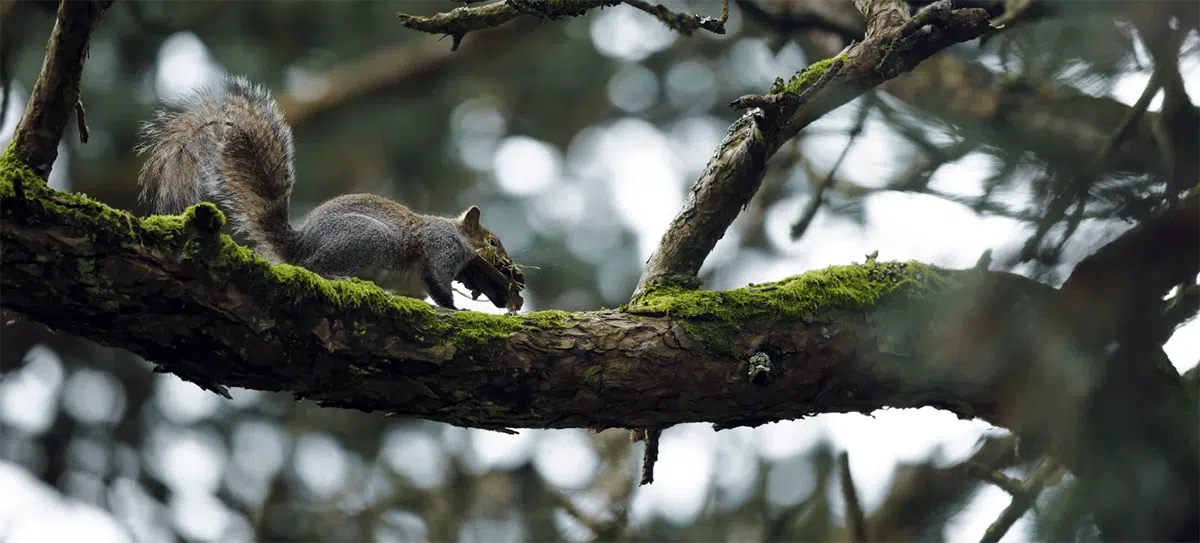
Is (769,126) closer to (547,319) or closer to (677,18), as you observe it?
(677,18)

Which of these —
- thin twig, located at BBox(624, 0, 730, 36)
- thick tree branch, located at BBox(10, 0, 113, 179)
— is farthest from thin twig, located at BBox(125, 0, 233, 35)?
thin twig, located at BBox(624, 0, 730, 36)

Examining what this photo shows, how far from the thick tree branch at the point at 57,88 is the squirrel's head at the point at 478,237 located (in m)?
2.14

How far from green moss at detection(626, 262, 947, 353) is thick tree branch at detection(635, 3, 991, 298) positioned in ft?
0.57

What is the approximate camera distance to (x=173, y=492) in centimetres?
552

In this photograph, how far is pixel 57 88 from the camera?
1892 mm

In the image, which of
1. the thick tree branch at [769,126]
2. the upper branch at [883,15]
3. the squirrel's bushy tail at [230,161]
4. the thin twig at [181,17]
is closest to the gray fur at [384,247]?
the squirrel's bushy tail at [230,161]

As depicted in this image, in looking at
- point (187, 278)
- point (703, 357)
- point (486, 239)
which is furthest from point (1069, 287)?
point (486, 239)

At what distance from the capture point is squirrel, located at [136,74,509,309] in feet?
10.4

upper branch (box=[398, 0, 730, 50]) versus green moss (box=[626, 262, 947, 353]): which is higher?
upper branch (box=[398, 0, 730, 50])

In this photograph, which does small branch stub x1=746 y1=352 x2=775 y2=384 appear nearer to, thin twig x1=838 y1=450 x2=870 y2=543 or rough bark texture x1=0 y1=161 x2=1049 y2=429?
rough bark texture x1=0 y1=161 x2=1049 y2=429

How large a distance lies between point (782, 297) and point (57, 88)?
5.76 ft

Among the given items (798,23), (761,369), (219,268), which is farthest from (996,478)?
(798,23)

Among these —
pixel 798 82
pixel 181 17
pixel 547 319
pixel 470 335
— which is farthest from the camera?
pixel 181 17

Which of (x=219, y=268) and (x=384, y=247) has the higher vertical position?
(x=384, y=247)
